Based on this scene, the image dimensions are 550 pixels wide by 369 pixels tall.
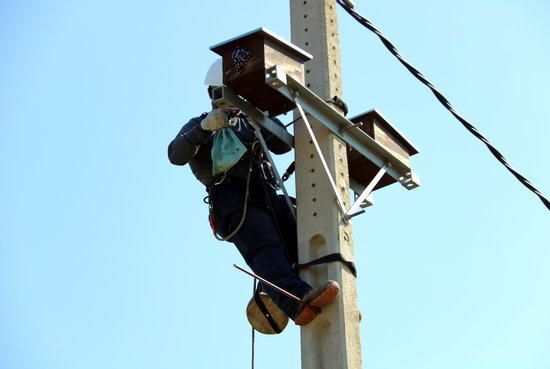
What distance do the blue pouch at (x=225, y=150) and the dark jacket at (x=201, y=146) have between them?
0.08 metres

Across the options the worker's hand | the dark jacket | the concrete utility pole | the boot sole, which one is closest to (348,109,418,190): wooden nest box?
the concrete utility pole

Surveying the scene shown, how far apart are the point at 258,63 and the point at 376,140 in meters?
0.91

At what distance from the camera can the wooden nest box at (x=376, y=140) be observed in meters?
6.93

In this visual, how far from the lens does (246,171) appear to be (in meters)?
7.07

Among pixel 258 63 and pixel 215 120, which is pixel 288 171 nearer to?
pixel 215 120

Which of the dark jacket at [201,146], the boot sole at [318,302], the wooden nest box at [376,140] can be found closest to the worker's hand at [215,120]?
the dark jacket at [201,146]

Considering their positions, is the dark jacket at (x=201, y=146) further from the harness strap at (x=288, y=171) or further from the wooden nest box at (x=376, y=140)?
the wooden nest box at (x=376, y=140)

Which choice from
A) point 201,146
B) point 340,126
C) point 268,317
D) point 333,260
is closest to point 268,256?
point 268,317

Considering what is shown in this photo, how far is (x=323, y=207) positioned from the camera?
6.41m

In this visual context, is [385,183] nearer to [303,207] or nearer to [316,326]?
[303,207]

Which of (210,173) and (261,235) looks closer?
(261,235)

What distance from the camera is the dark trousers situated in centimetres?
651

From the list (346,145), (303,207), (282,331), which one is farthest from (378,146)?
(282,331)

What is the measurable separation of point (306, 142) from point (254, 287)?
33.5 inches
